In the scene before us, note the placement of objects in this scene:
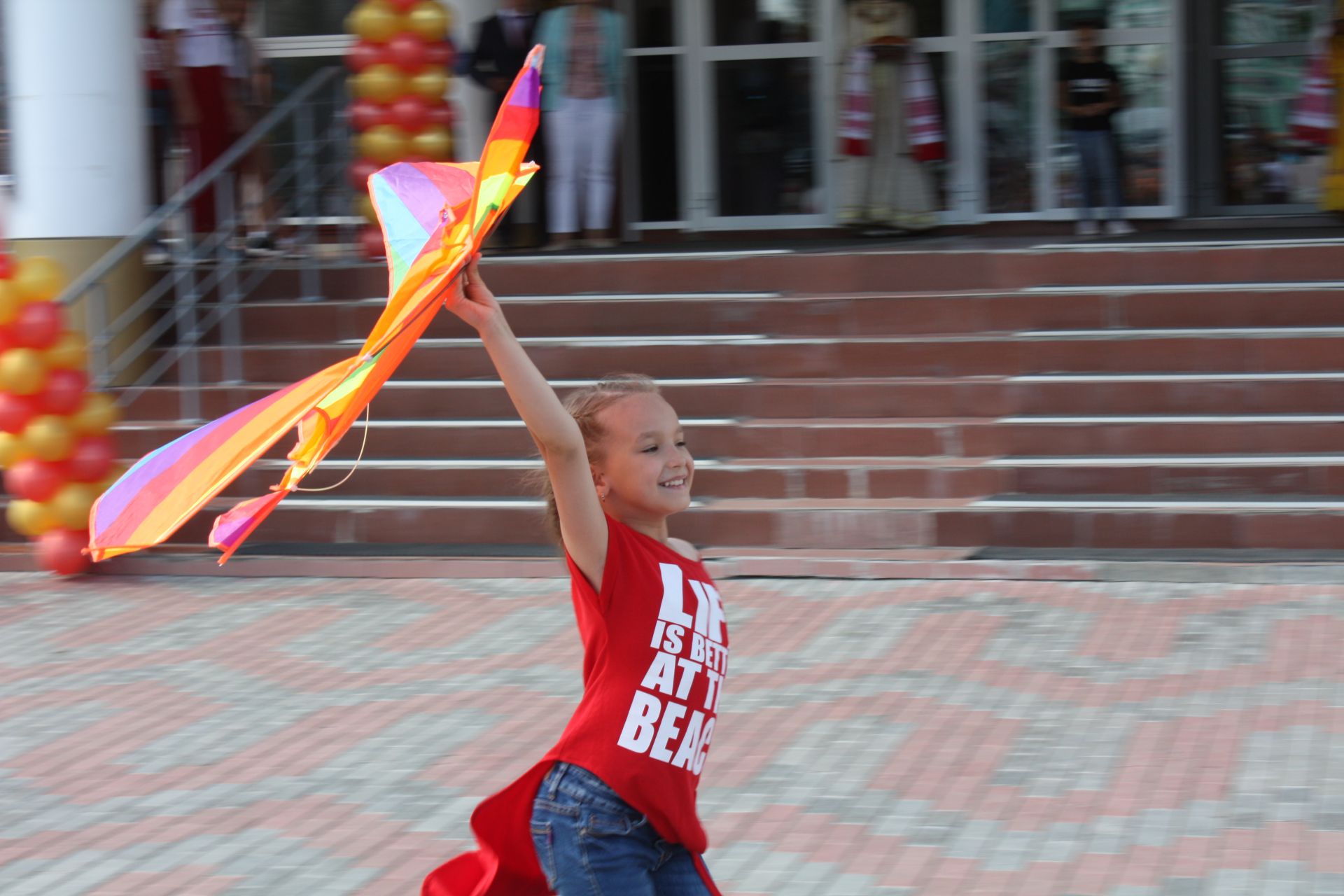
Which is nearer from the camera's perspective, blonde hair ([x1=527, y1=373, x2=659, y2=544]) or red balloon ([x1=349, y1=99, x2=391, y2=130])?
blonde hair ([x1=527, y1=373, x2=659, y2=544])

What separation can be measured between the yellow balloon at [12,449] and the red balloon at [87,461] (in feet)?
0.71

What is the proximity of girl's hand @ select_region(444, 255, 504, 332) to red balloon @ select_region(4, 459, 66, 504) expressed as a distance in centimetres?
673

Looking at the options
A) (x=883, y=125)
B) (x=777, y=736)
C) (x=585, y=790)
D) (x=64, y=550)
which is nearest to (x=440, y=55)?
(x=883, y=125)

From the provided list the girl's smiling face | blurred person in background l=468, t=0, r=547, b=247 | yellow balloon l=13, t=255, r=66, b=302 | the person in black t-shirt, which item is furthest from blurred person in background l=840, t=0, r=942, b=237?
the girl's smiling face

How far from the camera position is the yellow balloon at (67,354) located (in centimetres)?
862

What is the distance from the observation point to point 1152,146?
1352 cm

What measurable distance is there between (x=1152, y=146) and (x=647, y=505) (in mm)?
11648

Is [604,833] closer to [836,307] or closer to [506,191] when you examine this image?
[506,191]

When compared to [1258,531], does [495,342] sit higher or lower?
higher

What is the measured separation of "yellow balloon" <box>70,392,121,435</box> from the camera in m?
8.70

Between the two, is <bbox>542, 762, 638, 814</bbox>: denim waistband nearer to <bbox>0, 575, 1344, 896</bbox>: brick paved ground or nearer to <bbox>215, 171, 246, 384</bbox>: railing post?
<bbox>0, 575, 1344, 896</bbox>: brick paved ground

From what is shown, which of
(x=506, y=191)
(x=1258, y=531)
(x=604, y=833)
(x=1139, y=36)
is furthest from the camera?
(x=1139, y=36)

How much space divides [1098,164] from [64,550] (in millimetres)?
7697

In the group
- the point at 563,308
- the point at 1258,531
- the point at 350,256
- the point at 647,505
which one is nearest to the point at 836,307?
the point at 563,308
